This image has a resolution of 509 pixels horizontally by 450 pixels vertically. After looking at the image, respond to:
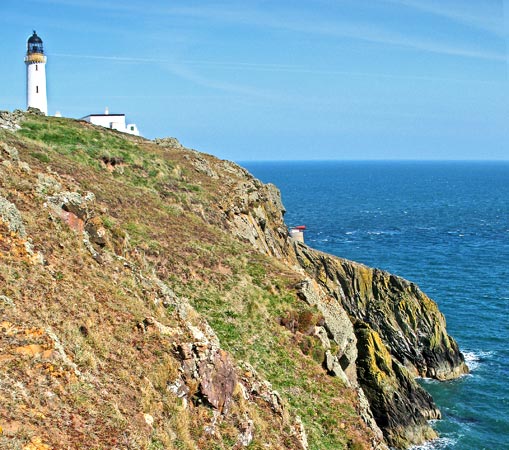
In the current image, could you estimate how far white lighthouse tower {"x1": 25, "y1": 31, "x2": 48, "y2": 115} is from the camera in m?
66.8

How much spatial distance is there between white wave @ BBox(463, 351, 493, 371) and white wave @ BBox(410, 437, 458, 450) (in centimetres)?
1254

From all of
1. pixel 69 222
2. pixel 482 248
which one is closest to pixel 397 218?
pixel 482 248

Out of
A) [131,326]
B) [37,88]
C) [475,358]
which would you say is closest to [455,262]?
[475,358]

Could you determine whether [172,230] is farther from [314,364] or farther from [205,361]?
[205,361]

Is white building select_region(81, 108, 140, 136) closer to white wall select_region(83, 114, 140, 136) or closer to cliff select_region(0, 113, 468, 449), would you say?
white wall select_region(83, 114, 140, 136)

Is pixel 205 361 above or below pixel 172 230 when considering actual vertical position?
below

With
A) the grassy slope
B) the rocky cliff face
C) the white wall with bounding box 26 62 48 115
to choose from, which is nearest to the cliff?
the grassy slope

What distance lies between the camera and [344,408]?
27.5 meters

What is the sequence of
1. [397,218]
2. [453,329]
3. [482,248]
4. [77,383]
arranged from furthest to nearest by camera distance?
[397,218], [482,248], [453,329], [77,383]

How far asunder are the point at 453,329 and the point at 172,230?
108ft

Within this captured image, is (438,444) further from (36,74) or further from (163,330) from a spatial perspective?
(36,74)

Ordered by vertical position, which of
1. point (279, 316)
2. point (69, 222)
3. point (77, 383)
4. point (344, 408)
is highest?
point (69, 222)

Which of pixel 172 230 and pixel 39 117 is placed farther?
pixel 39 117

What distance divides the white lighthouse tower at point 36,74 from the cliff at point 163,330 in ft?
58.2
